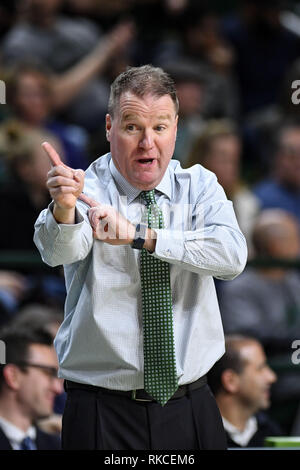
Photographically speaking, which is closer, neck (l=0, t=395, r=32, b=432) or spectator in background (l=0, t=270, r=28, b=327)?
neck (l=0, t=395, r=32, b=432)

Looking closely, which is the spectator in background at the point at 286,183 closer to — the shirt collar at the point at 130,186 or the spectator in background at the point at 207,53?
the spectator in background at the point at 207,53

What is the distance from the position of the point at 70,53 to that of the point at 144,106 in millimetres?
3820

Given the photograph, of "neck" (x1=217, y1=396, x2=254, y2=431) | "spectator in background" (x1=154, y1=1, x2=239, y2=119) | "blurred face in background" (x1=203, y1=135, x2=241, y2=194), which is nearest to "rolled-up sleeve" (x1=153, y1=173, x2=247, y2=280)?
"neck" (x1=217, y1=396, x2=254, y2=431)

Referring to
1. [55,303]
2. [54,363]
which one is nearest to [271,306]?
[55,303]

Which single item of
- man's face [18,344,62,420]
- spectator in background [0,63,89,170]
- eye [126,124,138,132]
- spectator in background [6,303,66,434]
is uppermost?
spectator in background [0,63,89,170]

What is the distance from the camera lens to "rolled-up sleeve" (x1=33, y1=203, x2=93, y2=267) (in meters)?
2.01

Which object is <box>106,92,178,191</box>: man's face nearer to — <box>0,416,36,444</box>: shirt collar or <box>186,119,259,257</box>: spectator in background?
<box>0,416,36,444</box>: shirt collar

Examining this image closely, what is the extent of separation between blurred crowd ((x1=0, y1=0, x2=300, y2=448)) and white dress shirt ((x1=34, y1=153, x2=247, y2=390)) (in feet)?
2.86

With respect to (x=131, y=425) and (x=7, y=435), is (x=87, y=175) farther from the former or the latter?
(x=7, y=435)

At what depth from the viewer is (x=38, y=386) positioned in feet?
11.0

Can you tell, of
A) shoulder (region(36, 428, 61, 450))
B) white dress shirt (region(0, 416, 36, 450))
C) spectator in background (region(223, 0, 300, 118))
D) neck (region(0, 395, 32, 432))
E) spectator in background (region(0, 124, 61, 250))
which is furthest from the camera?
spectator in background (region(223, 0, 300, 118))

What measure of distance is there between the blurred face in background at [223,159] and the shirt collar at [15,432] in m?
1.82

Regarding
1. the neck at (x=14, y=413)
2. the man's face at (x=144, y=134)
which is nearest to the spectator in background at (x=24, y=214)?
the neck at (x=14, y=413)

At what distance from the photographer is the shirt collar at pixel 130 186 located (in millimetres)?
2211
